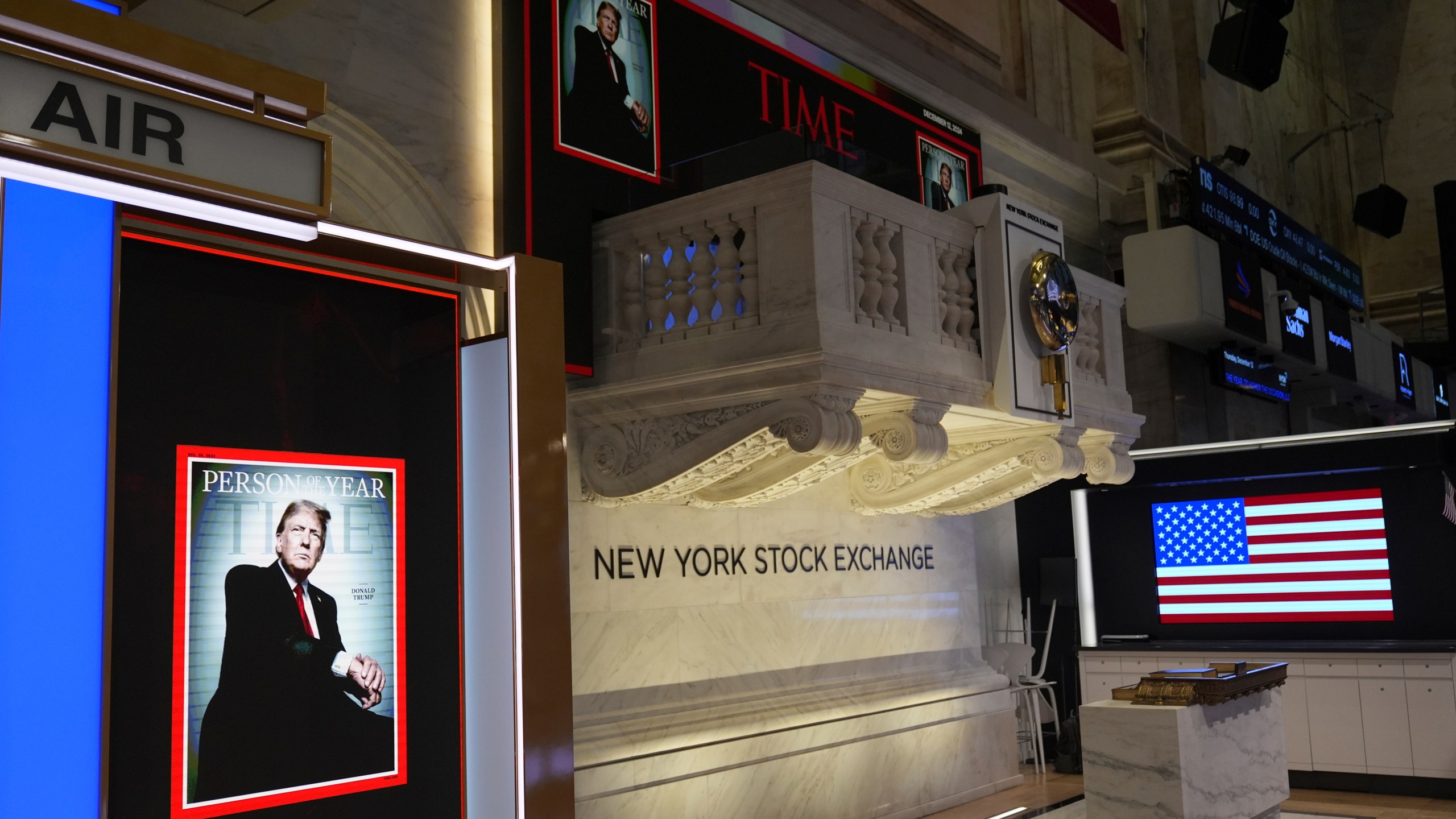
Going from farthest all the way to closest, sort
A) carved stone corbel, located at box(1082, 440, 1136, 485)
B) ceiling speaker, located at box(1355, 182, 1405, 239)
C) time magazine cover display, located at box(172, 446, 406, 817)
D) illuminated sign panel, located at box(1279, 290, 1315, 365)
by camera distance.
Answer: ceiling speaker, located at box(1355, 182, 1405, 239) < illuminated sign panel, located at box(1279, 290, 1315, 365) < carved stone corbel, located at box(1082, 440, 1136, 485) < time magazine cover display, located at box(172, 446, 406, 817)

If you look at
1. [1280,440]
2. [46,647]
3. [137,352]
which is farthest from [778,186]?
[1280,440]

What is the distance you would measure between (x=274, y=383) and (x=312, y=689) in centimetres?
77

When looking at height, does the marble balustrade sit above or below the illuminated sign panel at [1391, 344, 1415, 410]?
below

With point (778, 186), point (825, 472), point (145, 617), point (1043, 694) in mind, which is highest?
point (778, 186)

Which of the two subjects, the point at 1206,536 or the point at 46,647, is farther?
the point at 1206,536

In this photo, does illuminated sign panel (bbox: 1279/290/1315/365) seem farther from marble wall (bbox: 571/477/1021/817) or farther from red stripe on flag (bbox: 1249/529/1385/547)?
marble wall (bbox: 571/477/1021/817)

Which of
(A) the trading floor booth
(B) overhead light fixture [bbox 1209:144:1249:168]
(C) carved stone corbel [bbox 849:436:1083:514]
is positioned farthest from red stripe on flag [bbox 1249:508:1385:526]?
(A) the trading floor booth

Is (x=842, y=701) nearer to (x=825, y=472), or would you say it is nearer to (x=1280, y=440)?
(x=825, y=472)

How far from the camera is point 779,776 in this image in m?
6.77

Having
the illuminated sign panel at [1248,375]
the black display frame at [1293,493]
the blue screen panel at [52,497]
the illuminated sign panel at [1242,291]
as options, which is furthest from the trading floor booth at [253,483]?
the illuminated sign panel at [1248,375]

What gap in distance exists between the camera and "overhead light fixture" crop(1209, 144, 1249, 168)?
13.4 metres

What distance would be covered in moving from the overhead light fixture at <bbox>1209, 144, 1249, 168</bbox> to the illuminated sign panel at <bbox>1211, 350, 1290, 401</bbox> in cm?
266

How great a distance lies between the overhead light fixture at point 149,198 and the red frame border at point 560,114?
3440mm

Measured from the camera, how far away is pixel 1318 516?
31.5 feet
